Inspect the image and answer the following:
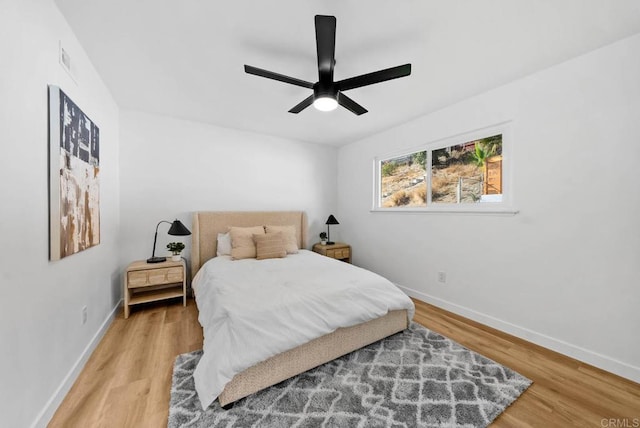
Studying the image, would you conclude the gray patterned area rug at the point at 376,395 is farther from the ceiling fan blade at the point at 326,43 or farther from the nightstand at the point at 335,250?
the ceiling fan blade at the point at 326,43

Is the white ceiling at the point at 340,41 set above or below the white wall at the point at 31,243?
above

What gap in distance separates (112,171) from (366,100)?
Answer: 116 inches

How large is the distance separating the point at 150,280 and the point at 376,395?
257cm

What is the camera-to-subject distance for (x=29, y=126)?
1.26 m

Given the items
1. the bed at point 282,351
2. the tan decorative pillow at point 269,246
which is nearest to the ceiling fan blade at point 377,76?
the bed at point 282,351

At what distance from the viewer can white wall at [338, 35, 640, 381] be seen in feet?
5.83

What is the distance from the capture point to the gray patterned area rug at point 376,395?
139 cm

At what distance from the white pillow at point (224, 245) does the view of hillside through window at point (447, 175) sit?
240cm

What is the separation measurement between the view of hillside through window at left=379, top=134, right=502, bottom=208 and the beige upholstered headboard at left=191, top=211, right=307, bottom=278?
1775 mm

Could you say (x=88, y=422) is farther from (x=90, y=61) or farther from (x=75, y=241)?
(x=90, y=61)

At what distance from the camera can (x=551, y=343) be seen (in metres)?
2.11

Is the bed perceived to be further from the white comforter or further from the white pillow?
the white pillow

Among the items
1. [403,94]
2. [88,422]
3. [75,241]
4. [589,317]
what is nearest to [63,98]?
[75,241]

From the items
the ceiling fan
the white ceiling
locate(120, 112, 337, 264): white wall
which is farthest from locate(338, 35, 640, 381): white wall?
locate(120, 112, 337, 264): white wall
